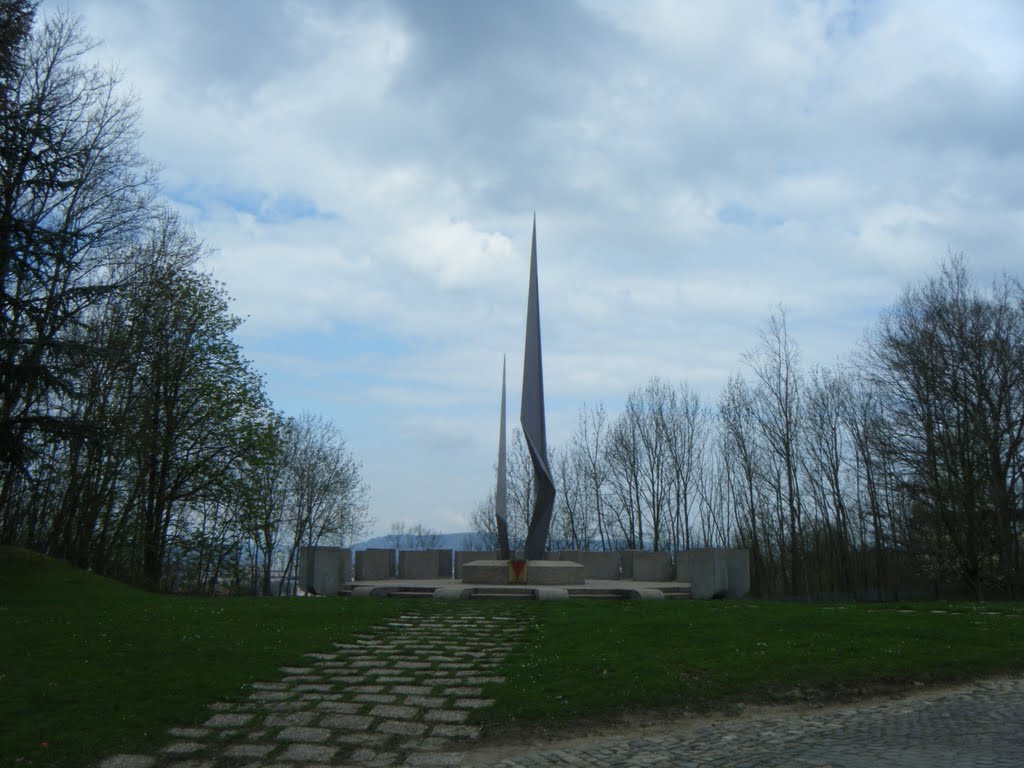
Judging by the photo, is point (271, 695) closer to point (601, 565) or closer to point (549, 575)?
point (549, 575)

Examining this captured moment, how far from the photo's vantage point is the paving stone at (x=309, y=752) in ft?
19.1

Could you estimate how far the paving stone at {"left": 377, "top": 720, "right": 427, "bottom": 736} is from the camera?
6424 mm

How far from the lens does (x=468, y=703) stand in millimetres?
7234

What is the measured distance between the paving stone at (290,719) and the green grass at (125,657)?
700mm

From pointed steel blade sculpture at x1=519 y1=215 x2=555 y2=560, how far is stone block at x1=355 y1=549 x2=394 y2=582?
14.6 feet

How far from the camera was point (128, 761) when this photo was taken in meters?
5.75

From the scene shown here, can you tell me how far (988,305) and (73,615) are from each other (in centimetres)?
2809

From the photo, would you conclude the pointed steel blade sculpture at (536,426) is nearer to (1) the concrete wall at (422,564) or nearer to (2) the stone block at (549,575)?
(2) the stone block at (549,575)

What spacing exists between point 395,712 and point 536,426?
1511 cm

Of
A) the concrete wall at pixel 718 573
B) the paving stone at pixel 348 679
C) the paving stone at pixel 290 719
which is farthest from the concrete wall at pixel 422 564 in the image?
the paving stone at pixel 290 719

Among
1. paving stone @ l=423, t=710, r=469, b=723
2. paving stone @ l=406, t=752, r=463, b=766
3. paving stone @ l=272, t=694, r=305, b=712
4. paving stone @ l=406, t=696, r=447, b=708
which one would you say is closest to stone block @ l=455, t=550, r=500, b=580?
paving stone @ l=406, t=696, r=447, b=708

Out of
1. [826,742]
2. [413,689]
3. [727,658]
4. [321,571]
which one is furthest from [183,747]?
[321,571]

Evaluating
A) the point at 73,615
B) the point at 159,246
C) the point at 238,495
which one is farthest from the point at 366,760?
the point at 159,246

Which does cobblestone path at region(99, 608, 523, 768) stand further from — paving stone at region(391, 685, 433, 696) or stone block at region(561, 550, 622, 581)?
stone block at region(561, 550, 622, 581)
